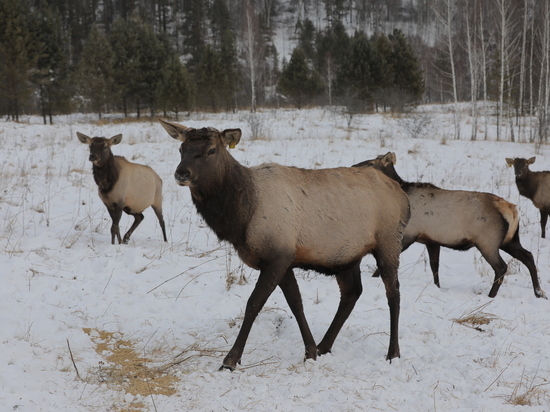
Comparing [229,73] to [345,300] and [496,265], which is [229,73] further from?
[345,300]

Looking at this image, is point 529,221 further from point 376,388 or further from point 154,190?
point 376,388

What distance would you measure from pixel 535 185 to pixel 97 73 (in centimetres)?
3397

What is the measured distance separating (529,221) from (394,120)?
21.6m

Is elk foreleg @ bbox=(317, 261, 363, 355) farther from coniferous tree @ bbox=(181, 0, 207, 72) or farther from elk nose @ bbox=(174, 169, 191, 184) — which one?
coniferous tree @ bbox=(181, 0, 207, 72)

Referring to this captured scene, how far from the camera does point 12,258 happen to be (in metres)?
5.90

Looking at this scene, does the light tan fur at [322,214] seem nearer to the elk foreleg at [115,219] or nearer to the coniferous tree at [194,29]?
the elk foreleg at [115,219]

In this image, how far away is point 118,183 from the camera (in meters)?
9.09

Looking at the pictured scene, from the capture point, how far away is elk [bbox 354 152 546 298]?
24.1ft

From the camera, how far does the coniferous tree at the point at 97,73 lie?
36469 millimetres

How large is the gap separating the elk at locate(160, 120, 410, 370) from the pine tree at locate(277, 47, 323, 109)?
41688mm

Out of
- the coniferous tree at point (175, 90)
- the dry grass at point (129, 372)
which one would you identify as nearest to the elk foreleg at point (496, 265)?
the dry grass at point (129, 372)

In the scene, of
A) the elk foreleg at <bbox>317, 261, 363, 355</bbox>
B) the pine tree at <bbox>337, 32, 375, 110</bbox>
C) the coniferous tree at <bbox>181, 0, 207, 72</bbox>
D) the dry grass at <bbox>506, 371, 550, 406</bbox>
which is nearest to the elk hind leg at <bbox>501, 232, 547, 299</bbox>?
the dry grass at <bbox>506, 371, 550, 406</bbox>

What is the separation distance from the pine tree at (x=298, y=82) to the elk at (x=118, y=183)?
121 ft

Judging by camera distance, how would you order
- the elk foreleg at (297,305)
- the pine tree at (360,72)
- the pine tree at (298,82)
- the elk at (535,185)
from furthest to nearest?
1. the pine tree at (298,82)
2. the pine tree at (360,72)
3. the elk at (535,185)
4. the elk foreleg at (297,305)
